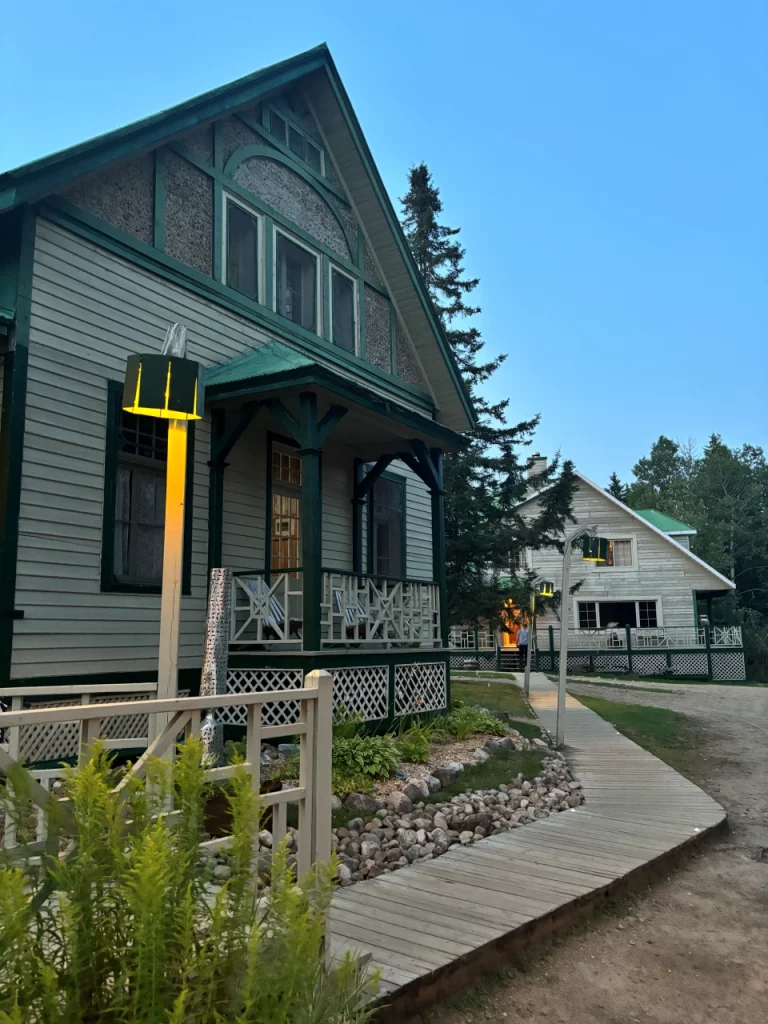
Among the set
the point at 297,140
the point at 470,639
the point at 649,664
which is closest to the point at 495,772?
the point at 297,140

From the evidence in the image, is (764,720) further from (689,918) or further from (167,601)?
(167,601)

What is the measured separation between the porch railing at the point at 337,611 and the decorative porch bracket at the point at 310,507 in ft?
0.77

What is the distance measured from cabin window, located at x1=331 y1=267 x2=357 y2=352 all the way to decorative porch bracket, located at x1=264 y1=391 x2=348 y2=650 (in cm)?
353

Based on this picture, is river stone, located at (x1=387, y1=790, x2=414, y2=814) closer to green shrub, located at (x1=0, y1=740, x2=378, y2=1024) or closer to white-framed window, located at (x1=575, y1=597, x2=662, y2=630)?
green shrub, located at (x1=0, y1=740, x2=378, y2=1024)

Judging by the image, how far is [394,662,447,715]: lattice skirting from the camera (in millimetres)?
9570

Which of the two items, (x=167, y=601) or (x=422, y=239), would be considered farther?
(x=422, y=239)

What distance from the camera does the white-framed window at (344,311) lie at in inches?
470

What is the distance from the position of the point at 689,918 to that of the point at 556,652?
27242 millimetres

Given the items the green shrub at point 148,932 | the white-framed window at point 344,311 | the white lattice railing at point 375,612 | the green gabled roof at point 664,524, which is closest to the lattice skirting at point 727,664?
the green gabled roof at point 664,524

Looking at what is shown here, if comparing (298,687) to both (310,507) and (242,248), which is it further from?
(242,248)

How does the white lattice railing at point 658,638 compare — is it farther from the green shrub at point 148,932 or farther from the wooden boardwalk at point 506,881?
the green shrub at point 148,932

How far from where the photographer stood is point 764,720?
1527 cm

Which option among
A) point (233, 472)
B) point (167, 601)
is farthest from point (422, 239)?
point (167, 601)

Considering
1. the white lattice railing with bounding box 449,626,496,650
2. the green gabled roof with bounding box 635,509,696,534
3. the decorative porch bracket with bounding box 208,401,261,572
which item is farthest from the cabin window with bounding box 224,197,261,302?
the green gabled roof with bounding box 635,509,696,534
